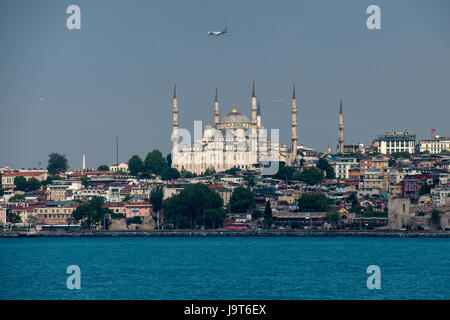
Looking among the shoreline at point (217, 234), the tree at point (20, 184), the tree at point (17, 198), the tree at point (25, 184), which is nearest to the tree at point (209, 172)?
the tree at point (25, 184)

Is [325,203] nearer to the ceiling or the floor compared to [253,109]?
nearer to the floor

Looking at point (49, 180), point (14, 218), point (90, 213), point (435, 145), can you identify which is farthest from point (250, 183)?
point (435, 145)

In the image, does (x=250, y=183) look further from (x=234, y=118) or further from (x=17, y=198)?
(x=234, y=118)

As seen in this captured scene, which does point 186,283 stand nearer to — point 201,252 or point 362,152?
point 201,252

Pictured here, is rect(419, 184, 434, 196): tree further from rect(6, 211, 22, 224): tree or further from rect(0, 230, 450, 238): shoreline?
rect(6, 211, 22, 224): tree

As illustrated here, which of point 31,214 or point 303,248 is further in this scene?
point 31,214

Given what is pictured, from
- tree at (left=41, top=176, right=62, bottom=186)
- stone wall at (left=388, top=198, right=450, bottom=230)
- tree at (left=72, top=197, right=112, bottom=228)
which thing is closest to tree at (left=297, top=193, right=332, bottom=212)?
stone wall at (left=388, top=198, right=450, bottom=230)

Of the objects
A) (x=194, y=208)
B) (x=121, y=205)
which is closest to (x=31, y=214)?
(x=121, y=205)
